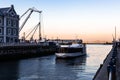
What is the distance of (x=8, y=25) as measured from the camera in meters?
94.9

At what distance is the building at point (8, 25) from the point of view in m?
91.9

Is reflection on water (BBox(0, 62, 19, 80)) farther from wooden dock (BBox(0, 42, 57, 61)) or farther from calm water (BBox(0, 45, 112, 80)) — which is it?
wooden dock (BBox(0, 42, 57, 61))

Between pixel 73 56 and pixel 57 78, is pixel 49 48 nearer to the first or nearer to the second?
pixel 73 56

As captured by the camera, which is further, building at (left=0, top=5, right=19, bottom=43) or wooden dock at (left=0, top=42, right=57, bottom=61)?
building at (left=0, top=5, right=19, bottom=43)

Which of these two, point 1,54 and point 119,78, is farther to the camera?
point 1,54

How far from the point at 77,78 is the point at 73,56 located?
46.1m

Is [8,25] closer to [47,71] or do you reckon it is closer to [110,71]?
[47,71]

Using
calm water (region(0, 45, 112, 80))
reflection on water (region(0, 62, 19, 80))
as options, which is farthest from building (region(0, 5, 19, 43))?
reflection on water (region(0, 62, 19, 80))

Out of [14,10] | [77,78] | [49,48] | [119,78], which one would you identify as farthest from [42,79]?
[49,48]

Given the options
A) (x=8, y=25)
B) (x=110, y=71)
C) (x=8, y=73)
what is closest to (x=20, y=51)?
(x=8, y=25)

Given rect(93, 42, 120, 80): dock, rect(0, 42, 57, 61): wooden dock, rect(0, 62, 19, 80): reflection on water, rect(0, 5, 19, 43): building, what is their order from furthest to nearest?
rect(0, 5, 19, 43): building < rect(0, 42, 57, 61): wooden dock < rect(0, 62, 19, 80): reflection on water < rect(93, 42, 120, 80): dock

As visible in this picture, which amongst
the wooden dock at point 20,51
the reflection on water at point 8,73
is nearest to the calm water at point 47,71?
the reflection on water at point 8,73

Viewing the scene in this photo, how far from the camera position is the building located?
9194 centimetres

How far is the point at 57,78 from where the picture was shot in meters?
37.0
